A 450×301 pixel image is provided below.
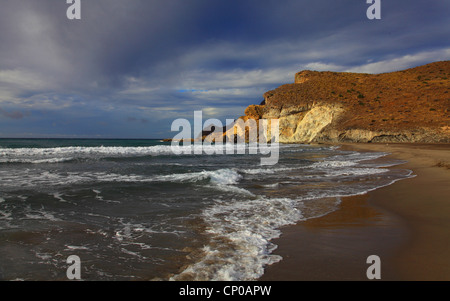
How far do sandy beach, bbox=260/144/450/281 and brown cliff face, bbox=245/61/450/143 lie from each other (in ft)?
123

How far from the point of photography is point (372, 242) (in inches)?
144

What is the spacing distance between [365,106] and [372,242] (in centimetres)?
5431

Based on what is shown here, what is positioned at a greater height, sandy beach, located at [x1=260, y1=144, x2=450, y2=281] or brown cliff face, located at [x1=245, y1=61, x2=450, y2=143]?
brown cliff face, located at [x1=245, y1=61, x2=450, y2=143]

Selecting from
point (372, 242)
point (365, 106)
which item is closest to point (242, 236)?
point (372, 242)

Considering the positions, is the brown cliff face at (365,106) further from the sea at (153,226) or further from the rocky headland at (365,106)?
the sea at (153,226)

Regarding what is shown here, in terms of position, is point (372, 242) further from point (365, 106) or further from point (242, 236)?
point (365, 106)

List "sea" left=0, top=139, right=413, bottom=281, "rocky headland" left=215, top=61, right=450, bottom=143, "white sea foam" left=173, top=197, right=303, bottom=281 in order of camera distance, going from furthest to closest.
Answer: "rocky headland" left=215, top=61, right=450, bottom=143 < "sea" left=0, top=139, right=413, bottom=281 < "white sea foam" left=173, top=197, right=303, bottom=281

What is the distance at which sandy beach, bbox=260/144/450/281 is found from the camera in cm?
275

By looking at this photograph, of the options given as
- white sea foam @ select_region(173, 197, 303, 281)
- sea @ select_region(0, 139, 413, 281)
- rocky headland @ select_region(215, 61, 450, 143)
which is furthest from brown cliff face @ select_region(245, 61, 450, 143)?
white sea foam @ select_region(173, 197, 303, 281)

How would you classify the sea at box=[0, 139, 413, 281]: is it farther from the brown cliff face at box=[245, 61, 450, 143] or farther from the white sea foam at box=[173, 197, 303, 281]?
the brown cliff face at box=[245, 61, 450, 143]
